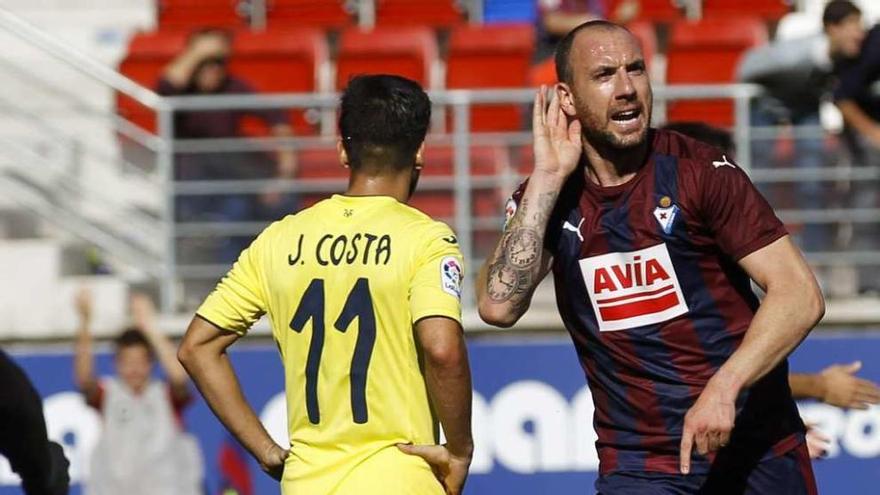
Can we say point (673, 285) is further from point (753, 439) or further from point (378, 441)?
point (378, 441)

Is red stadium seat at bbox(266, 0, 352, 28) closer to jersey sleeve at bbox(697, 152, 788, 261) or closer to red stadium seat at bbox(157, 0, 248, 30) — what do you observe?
red stadium seat at bbox(157, 0, 248, 30)

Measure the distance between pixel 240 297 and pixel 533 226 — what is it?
907 millimetres

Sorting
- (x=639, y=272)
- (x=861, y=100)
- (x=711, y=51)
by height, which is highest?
(x=711, y=51)

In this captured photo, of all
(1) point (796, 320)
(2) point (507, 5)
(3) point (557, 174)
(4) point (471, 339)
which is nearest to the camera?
(1) point (796, 320)

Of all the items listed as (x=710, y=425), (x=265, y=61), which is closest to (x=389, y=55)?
(x=265, y=61)

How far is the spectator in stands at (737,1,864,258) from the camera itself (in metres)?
9.34

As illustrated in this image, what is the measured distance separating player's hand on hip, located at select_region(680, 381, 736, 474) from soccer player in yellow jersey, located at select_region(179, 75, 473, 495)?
622 millimetres

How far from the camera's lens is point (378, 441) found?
15.2 ft

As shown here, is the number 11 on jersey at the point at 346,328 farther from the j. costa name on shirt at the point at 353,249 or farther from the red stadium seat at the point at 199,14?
the red stadium seat at the point at 199,14

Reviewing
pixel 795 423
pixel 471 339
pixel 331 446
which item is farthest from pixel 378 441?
pixel 471 339

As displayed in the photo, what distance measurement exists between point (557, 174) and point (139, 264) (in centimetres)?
530

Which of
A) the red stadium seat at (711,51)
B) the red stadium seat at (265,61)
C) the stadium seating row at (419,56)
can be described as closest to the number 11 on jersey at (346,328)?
the stadium seating row at (419,56)

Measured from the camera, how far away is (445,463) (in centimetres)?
466

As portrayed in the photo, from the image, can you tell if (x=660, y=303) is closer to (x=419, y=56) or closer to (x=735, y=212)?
(x=735, y=212)
